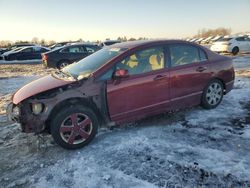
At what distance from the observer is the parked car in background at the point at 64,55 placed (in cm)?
1585

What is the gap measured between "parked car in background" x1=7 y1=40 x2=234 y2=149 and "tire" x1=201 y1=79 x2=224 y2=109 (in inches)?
0.9

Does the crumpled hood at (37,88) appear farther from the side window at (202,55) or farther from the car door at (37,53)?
the car door at (37,53)

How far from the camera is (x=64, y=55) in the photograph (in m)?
16.1

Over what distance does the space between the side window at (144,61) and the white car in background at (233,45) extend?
16482 millimetres

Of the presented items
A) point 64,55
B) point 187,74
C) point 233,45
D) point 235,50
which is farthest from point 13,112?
point 235,50

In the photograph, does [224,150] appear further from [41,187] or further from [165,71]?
[41,187]

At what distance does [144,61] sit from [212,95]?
1984 mm

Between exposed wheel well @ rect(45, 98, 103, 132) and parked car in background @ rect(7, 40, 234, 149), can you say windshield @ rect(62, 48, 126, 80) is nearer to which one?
parked car in background @ rect(7, 40, 234, 149)

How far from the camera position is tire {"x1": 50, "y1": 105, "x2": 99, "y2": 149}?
173 inches

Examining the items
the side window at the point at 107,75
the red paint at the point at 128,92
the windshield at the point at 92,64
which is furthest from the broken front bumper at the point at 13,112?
the side window at the point at 107,75

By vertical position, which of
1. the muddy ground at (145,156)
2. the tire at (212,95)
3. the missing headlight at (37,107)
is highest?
the missing headlight at (37,107)

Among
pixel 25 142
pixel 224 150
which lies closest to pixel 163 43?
pixel 224 150

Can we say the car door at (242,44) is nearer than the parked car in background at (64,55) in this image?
No

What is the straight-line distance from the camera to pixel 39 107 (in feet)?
14.3
